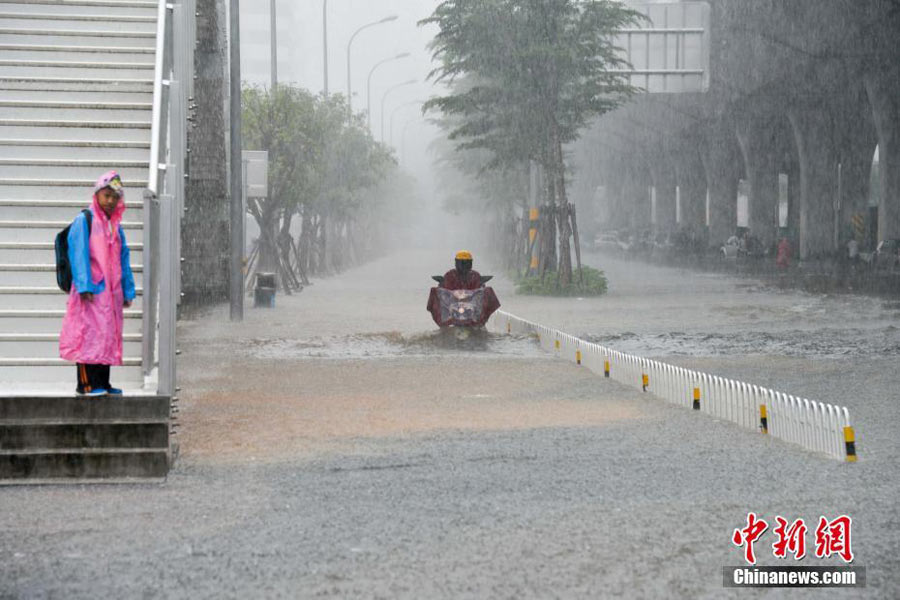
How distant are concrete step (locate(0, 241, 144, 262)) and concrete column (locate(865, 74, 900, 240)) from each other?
41.4 meters

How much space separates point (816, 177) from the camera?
62844 millimetres

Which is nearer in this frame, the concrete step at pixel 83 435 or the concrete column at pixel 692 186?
the concrete step at pixel 83 435

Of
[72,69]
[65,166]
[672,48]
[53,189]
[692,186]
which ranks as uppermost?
[672,48]

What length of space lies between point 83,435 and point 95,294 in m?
0.92

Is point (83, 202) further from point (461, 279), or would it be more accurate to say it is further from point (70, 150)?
point (461, 279)

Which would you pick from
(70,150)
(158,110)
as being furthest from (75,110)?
(158,110)

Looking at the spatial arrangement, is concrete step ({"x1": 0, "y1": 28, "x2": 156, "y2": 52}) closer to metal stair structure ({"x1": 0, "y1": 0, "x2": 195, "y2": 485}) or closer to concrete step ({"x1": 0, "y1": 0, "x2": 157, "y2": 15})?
metal stair structure ({"x1": 0, "y1": 0, "x2": 195, "y2": 485})

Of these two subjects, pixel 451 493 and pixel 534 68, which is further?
pixel 534 68

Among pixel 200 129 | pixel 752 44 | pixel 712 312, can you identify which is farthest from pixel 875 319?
pixel 752 44

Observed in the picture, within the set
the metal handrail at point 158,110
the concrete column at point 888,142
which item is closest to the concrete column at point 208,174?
the metal handrail at point 158,110

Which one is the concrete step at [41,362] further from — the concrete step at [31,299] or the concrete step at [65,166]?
Result: the concrete step at [65,166]

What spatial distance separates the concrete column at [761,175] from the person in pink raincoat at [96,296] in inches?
2567

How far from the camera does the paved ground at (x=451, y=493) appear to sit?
688 cm

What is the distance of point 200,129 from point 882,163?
32.0 metres
